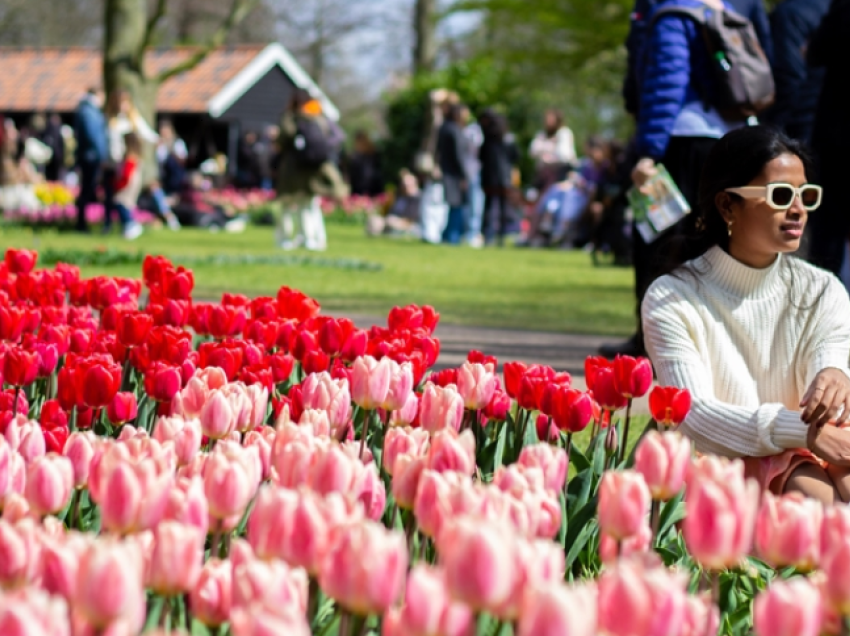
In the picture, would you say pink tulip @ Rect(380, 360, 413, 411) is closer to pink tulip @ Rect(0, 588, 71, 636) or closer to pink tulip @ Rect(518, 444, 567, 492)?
pink tulip @ Rect(518, 444, 567, 492)

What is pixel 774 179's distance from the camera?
3.97 meters

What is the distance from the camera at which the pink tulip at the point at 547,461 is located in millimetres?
2359

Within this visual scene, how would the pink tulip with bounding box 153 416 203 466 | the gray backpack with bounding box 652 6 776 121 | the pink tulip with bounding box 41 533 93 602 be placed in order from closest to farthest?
the pink tulip with bounding box 41 533 93 602 → the pink tulip with bounding box 153 416 203 466 → the gray backpack with bounding box 652 6 776 121

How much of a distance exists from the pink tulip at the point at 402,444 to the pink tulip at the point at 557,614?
962mm

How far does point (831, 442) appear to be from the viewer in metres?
3.51

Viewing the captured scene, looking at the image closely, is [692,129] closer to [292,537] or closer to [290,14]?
[292,537]

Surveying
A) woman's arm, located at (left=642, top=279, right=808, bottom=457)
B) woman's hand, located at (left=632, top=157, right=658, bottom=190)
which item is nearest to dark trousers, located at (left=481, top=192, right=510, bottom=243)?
woman's hand, located at (left=632, top=157, right=658, bottom=190)

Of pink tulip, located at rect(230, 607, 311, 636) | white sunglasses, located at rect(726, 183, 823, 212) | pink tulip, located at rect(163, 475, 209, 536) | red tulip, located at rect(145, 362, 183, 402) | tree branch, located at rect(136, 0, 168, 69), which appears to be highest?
tree branch, located at rect(136, 0, 168, 69)

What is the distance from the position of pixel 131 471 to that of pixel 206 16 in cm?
5648

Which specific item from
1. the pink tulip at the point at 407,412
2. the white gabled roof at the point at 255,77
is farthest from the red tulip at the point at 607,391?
the white gabled roof at the point at 255,77

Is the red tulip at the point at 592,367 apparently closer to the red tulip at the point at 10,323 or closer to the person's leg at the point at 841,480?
the person's leg at the point at 841,480

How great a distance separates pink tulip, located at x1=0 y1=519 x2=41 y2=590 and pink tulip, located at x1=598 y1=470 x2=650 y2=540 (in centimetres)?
76

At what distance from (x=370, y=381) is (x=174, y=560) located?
1.28 metres

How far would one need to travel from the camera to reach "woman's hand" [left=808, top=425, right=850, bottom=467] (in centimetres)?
350
